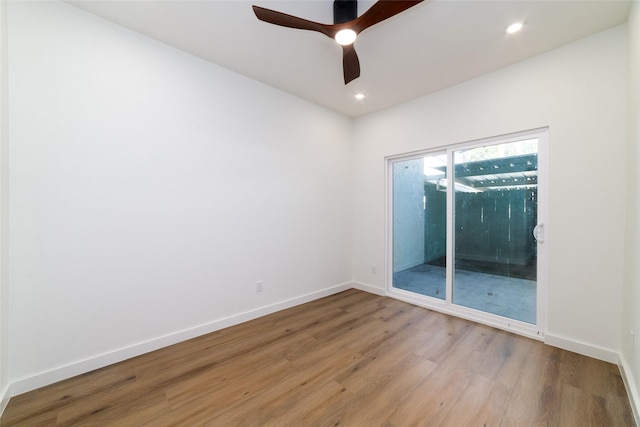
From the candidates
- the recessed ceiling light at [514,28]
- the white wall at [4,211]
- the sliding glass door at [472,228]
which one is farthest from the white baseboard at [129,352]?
the recessed ceiling light at [514,28]

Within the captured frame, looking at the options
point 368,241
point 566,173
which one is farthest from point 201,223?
point 566,173

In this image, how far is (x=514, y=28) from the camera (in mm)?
2100

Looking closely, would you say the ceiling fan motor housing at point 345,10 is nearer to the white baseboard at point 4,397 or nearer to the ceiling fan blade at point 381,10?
the ceiling fan blade at point 381,10

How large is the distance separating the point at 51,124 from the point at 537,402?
13.0 feet

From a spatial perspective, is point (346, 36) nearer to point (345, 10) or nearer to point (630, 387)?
point (345, 10)

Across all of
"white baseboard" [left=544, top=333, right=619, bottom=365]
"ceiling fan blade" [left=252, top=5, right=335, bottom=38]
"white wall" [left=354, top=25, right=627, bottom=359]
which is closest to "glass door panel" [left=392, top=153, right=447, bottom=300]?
"white wall" [left=354, top=25, right=627, bottom=359]

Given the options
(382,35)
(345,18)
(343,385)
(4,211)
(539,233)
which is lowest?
(343,385)

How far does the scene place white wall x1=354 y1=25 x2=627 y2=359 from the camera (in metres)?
2.09

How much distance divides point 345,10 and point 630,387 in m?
3.33

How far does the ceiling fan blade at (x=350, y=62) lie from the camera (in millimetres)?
2057

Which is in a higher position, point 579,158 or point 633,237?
point 579,158

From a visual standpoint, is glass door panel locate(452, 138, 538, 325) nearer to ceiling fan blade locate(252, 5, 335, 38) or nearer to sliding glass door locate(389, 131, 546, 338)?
sliding glass door locate(389, 131, 546, 338)

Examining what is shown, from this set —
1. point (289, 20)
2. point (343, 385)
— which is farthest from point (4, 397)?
point (289, 20)

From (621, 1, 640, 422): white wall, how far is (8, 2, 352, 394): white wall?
2.99 meters
